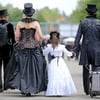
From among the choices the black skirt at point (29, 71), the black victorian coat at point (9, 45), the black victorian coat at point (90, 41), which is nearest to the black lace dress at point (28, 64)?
the black skirt at point (29, 71)

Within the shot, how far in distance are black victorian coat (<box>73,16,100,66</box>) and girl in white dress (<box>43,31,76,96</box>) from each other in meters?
0.35

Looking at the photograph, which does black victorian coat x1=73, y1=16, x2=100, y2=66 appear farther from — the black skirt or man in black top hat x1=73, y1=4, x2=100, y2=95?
the black skirt

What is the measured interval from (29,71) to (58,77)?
67 centimetres

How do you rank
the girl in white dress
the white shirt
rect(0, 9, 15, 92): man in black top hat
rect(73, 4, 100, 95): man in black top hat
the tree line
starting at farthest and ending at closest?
the tree line → rect(0, 9, 15, 92): man in black top hat → the white shirt → rect(73, 4, 100, 95): man in black top hat → the girl in white dress

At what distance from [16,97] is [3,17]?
264 cm

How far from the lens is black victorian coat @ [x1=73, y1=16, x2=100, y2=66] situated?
54.3 feet

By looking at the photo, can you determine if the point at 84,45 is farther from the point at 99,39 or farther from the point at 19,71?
the point at 19,71

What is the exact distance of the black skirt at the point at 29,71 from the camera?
16.2m

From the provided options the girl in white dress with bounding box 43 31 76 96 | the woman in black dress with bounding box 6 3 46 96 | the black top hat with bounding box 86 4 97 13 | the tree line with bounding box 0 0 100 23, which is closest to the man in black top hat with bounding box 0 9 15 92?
the woman in black dress with bounding box 6 3 46 96

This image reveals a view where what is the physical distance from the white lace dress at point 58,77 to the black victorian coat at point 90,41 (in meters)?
0.37

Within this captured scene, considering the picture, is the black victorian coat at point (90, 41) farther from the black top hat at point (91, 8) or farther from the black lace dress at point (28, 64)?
the black lace dress at point (28, 64)

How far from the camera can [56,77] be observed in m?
16.3

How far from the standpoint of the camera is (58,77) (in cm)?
1631

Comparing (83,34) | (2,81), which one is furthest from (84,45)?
(2,81)
